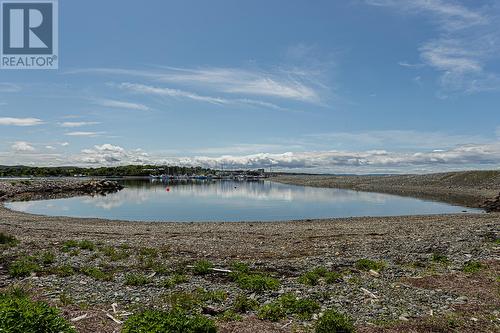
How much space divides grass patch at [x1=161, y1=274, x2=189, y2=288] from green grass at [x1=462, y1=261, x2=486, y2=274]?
1272 centimetres

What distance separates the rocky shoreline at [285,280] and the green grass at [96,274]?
0.04 metres

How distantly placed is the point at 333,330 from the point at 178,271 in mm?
9079

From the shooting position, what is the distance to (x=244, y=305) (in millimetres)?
12820

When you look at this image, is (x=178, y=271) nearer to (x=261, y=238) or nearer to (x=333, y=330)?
(x=333, y=330)

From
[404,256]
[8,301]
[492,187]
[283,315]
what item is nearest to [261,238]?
[404,256]

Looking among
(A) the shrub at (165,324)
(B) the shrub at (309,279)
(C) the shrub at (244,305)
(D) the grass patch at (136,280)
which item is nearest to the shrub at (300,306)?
(C) the shrub at (244,305)

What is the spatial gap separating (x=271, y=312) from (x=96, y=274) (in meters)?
8.74

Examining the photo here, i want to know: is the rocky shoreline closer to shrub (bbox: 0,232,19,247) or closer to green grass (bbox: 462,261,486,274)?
green grass (bbox: 462,261,486,274)

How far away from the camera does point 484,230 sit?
90.8 ft

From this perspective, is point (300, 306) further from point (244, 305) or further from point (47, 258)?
point (47, 258)

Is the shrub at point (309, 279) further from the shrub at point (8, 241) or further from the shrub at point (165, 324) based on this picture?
the shrub at point (8, 241)

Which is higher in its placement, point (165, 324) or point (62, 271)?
point (165, 324)

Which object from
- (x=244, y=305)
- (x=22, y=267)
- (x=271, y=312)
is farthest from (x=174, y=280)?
(x=22, y=267)

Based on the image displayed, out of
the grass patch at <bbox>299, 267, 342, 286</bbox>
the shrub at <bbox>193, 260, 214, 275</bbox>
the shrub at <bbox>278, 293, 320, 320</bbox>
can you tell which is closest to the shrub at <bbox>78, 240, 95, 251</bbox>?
the shrub at <bbox>193, 260, 214, 275</bbox>
